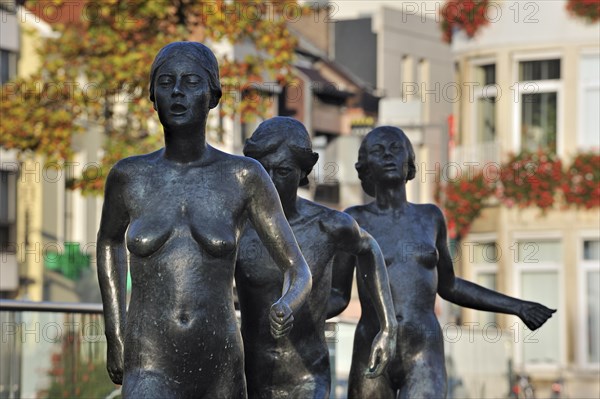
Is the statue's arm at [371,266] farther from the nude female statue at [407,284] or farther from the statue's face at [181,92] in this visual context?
the statue's face at [181,92]

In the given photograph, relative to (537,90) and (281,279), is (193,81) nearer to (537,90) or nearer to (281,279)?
(281,279)

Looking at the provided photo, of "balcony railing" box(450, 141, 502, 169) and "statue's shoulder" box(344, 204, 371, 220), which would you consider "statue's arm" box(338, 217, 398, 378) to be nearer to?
"statue's shoulder" box(344, 204, 371, 220)

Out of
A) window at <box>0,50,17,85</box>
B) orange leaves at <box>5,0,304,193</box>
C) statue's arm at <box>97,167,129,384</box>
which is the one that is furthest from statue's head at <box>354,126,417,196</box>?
window at <box>0,50,17,85</box>

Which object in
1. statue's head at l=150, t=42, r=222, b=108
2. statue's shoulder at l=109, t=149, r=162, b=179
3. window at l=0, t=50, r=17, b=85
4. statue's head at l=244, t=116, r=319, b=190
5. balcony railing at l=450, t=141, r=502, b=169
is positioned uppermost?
window at l=0, t=50, r=17, b=85

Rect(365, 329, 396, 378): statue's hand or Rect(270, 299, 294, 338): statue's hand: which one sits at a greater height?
Rect(270, 299, 294, 338): statue's hand

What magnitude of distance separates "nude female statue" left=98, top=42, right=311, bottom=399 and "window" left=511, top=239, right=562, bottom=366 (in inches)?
1310

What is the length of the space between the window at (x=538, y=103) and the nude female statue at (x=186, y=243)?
34.2 metres

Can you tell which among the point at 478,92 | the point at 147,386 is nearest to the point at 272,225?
the point at 147,386

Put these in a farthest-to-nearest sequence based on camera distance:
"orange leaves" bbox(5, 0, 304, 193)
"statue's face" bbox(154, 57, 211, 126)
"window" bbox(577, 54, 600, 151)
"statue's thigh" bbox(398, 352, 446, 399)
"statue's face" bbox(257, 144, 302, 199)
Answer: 1. "window" bbox(577, 54, 600, 151)
2. "orange leaves" bbox(5, 0, 304, 193)
3. "statue's thigh" bbox(398, 352, 446, 399)
4. "statue's face" bbox(257, 144, 302, 199)
5. "statue's face" bbox(154, 57, 211, 126)

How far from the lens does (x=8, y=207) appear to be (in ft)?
157

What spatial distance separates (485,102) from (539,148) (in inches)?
106

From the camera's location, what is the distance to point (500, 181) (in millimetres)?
43719

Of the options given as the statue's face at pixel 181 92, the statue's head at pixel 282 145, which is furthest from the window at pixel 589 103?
the statue's face at pixel 181 92

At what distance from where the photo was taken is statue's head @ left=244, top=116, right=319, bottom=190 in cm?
1091
